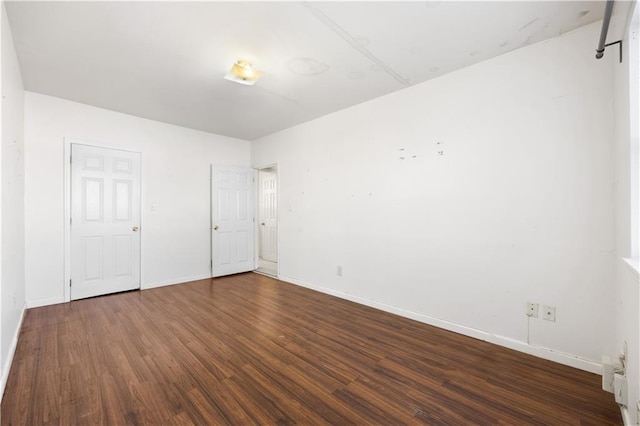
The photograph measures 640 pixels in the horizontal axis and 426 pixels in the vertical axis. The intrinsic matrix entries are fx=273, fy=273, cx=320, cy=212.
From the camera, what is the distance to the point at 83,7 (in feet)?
6.39

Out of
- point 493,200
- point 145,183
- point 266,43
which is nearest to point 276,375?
point 493,200

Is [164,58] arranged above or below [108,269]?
above

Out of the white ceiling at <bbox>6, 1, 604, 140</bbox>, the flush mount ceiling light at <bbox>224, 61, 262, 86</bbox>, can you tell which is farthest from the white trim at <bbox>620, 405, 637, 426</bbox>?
the flush mount ceiling light at <bbox>224, 61, 262, 86</bbox>

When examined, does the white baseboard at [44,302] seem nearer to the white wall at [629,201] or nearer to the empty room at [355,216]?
the empty room at [355,216]

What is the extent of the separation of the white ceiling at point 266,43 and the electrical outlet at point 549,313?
2221 millimetres

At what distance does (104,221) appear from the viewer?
396cm

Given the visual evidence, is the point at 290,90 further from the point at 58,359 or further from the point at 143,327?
the point at 58,359

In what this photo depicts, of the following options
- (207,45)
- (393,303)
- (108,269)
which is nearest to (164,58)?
(207,45)

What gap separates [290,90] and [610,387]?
12.1 ft

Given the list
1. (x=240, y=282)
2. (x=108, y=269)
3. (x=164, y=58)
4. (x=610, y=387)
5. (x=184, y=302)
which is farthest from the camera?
(x=240, y=282)

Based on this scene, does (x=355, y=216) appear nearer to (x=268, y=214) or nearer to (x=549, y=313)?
(x=549, y=313)

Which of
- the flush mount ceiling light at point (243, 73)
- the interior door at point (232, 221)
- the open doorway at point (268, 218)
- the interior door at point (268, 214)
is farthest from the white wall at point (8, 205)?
the interior door at point (268, 214)

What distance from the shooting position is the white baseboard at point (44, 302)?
337cm

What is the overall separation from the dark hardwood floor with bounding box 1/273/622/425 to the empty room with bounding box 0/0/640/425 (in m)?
0.02
